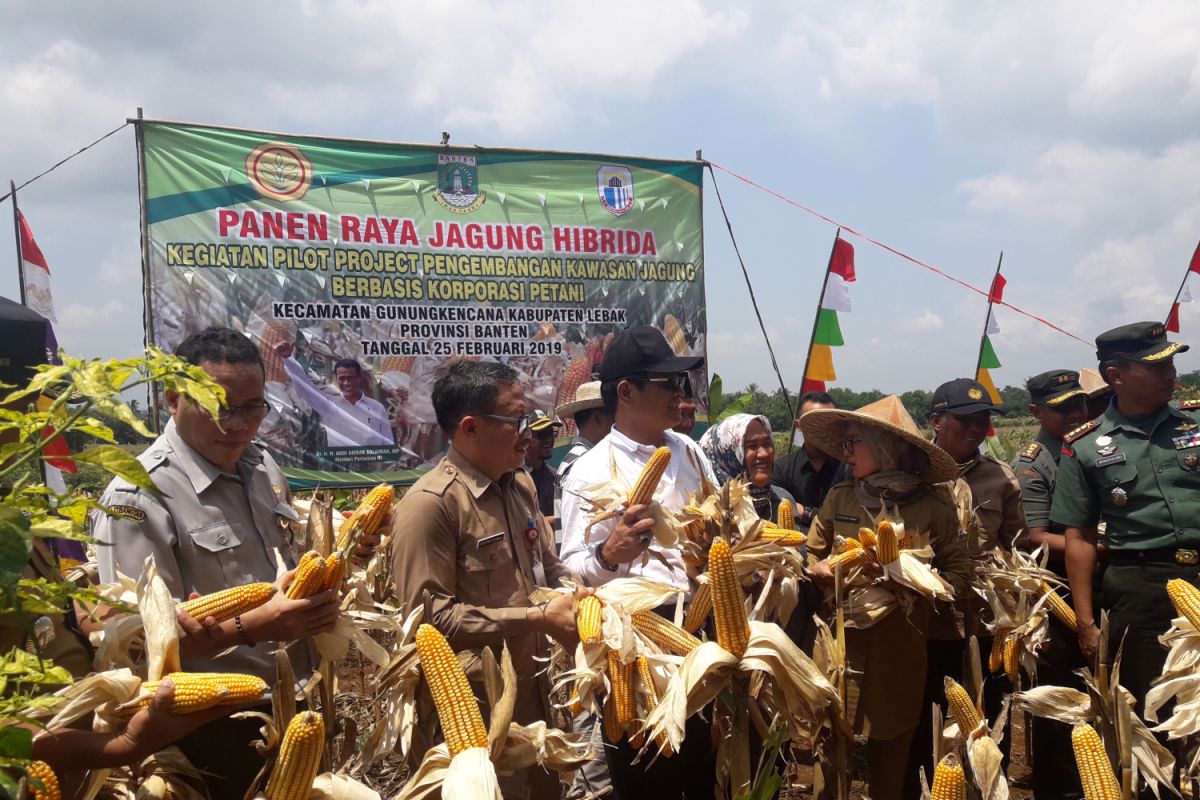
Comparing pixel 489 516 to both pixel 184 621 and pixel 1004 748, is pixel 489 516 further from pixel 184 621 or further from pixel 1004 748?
pixel 1004 748

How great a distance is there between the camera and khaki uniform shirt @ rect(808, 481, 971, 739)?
359 cm

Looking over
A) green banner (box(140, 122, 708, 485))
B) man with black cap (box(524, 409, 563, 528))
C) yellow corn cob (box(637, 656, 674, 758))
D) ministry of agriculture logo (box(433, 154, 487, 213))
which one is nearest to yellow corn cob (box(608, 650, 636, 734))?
yellow corn cob (box(637, 656, 674, 758))

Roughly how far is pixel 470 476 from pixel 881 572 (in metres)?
1.89

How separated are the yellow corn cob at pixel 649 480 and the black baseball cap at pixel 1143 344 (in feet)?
8.93

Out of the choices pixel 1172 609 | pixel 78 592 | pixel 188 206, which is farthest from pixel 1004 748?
pixel 188 206

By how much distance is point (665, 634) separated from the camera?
2670 mm

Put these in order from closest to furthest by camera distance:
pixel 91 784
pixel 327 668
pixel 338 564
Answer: pixel 91 784 < pixel 338 564 < pixel 327 668

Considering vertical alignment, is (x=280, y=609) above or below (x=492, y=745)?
above

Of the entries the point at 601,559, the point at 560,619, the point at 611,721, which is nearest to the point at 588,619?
the point at 560,619

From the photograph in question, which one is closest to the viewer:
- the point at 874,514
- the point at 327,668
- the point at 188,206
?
the point at 327,668

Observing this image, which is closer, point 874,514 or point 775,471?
point 874,514

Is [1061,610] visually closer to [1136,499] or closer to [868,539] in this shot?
[1136,499]

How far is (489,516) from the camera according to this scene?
2936mm

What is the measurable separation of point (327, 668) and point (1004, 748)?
12.4 feet
